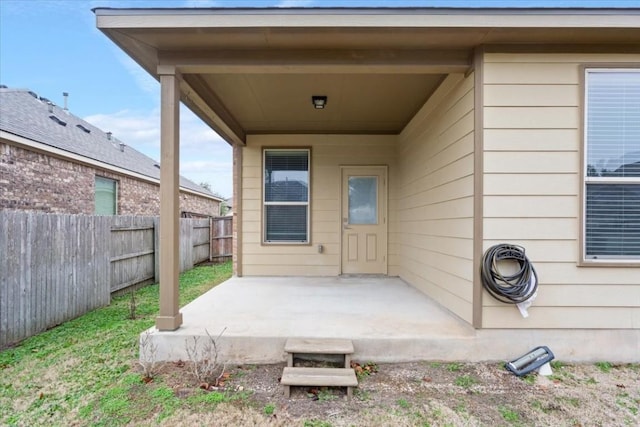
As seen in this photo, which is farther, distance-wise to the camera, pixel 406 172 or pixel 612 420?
pixel 406 172

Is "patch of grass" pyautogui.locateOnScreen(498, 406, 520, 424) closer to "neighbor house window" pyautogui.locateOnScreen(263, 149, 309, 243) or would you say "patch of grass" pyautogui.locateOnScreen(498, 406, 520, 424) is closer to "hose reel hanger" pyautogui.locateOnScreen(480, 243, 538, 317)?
"hose reel hanger" pyautogui.locateOnScreen(480, 243, 538, 317)

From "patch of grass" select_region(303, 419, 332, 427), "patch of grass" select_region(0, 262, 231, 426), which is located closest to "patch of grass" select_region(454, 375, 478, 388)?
"patch of grass" select_region(303, 419, 332, 427)

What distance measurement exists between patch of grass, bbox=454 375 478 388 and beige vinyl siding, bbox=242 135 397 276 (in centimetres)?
315

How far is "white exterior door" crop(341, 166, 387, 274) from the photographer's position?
5691mm

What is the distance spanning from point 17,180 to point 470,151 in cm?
720

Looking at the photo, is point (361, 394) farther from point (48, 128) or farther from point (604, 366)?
point (48, 128)

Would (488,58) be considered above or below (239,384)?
above

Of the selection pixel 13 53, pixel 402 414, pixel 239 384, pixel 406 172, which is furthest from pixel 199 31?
pixel 13 53

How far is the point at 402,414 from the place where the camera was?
2.12m

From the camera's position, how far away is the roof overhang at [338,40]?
8.34ft

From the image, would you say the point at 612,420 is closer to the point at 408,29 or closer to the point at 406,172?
the point at 408,29

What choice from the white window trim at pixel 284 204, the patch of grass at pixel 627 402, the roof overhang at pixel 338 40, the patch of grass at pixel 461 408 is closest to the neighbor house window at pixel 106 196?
the white window trim at pixel 284 204

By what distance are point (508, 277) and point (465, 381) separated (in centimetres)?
90

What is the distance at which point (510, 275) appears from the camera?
2785 millimetres
